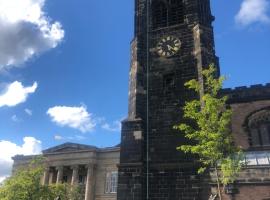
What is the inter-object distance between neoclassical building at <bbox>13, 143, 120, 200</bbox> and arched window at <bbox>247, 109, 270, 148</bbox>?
93.1 ft

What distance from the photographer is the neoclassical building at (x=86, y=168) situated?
48.8 metres

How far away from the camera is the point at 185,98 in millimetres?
23234

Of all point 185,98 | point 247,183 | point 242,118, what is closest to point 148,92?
point 185,98

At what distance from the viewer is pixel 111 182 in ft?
160

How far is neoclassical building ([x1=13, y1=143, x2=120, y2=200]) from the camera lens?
160 ft

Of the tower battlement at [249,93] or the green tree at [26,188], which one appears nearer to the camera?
the tower battlement at [249,93]

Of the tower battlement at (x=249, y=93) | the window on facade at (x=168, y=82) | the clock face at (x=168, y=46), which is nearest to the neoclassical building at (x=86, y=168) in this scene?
the clock face at (x=168, y=46)

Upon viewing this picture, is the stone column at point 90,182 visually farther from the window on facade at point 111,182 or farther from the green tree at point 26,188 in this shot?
the green tree at point 26,188

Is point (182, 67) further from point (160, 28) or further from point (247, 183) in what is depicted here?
point (247, 183)

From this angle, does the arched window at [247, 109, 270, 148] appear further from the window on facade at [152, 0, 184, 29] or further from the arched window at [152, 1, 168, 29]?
the arched window at [152, 1, 168, 29]

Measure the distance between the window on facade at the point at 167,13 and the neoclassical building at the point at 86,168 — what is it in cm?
2514

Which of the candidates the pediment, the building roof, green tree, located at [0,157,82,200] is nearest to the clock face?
green tree, located at [0,157,82,200]

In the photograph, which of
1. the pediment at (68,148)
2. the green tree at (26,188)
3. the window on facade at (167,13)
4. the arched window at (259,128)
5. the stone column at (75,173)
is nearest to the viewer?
the arched window at (259,128)

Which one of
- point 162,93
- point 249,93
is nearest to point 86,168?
point 162,93
